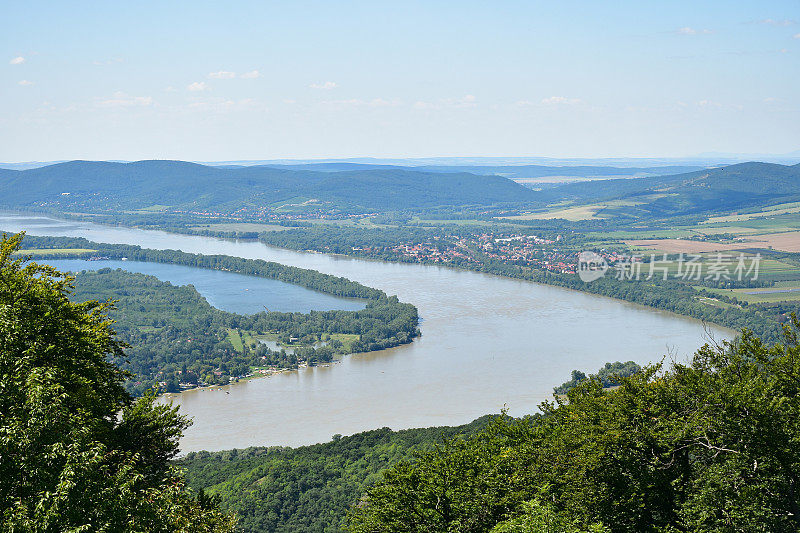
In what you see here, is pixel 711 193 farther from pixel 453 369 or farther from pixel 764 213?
pixel 453 369

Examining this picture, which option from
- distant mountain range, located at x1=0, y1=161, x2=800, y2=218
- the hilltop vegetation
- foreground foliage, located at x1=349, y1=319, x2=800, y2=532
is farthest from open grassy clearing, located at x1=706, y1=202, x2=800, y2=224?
foreground foliage, located at x1=349, y1=319, x2=800, y2=532

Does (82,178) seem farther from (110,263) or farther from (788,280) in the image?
(788,280)

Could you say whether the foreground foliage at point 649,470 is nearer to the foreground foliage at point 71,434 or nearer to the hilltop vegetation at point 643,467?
the hilltop vegetation at point 643,467

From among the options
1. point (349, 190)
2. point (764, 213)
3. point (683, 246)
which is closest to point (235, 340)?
point (683, 246)

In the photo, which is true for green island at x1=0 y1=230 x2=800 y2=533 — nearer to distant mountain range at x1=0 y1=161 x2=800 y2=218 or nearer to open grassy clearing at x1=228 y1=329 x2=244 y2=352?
open grassy clearing at x1=228 y1=329 x2=244 y2=352

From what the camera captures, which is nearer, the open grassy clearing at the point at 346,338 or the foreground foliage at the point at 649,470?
the foreground foliage at the point at 649,470

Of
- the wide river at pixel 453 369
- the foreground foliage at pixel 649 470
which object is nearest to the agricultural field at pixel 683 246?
the wide river at pixel 453 369
